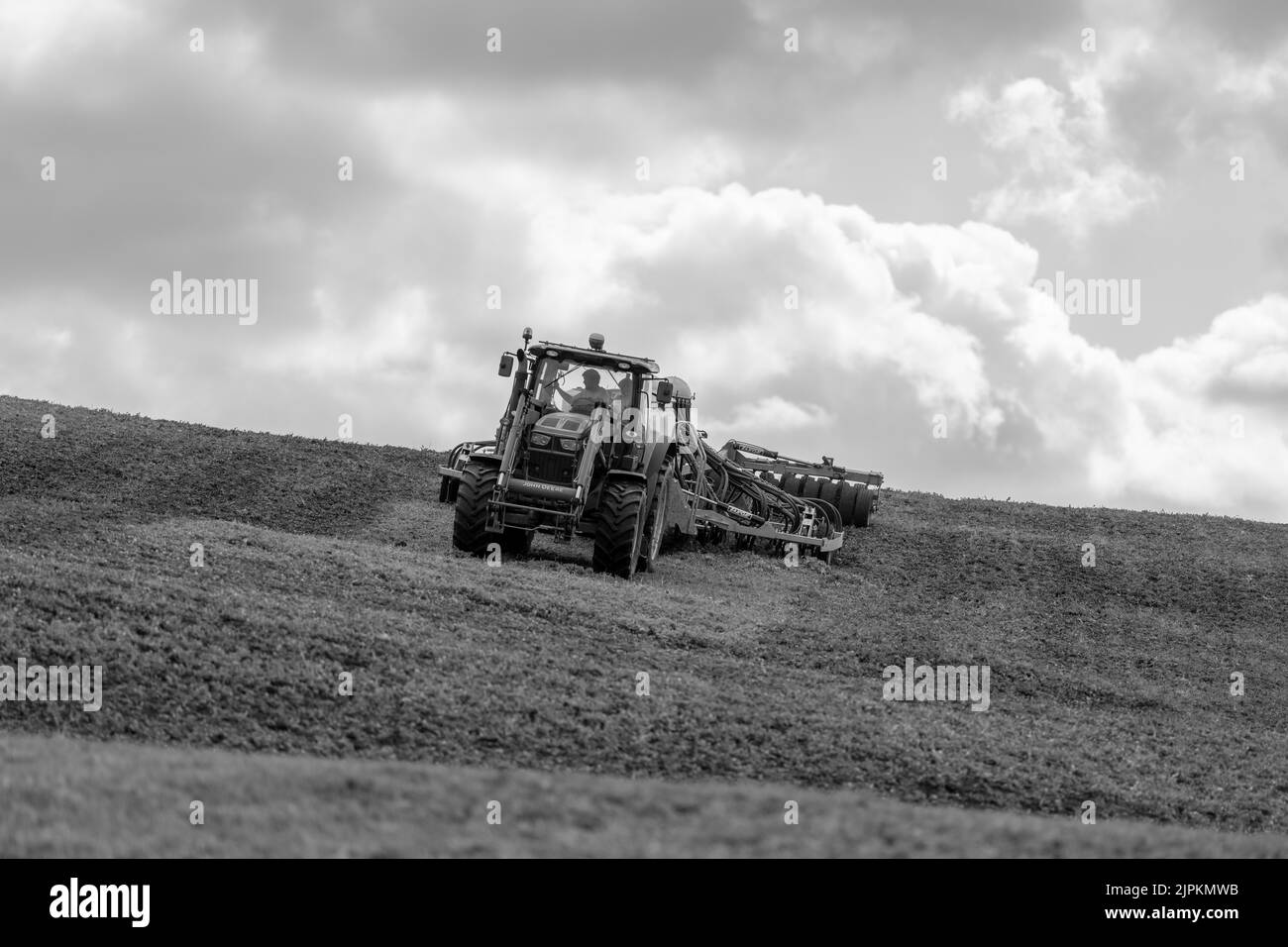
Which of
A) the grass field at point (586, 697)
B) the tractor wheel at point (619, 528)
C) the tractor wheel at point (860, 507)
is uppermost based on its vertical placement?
the tractor wheel at point (860, 507)

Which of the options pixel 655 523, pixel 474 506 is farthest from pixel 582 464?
pixel 655 523

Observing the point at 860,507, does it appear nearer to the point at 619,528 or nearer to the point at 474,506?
the point at 619,528

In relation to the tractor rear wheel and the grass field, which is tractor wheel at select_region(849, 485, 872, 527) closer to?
the tractor rear wheel

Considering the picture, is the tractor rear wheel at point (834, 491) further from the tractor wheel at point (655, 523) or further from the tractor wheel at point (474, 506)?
the tractor wheel at point (474, 506)

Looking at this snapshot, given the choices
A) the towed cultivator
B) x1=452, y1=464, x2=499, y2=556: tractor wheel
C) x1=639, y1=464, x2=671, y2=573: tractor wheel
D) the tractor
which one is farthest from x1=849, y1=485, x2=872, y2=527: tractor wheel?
x1=452, y1=464, x2=499, y2=556: tractor wheel

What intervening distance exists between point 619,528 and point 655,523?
7.46 ft

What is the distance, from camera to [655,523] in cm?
2364

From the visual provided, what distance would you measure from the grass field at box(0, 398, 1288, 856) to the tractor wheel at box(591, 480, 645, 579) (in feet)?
2.55

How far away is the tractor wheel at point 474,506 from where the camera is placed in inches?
859

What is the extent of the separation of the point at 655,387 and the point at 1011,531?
12157 mm

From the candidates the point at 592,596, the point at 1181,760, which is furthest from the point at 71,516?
the point at 1181,760

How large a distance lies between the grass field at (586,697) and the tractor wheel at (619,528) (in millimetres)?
779

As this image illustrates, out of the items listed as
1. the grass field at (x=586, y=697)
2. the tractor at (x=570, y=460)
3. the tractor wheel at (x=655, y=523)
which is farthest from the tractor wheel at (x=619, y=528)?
the tractor wheel at (x=655, y=523)

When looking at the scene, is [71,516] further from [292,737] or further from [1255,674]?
[1255,674]
